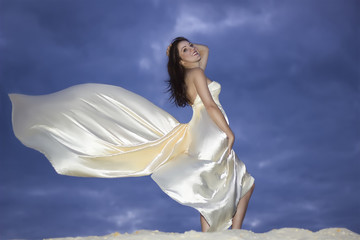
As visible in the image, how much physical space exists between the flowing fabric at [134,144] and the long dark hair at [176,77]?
206 mm

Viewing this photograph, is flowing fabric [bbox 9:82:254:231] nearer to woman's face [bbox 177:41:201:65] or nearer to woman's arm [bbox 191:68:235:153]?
woman's arm [bbox 191:68:235:153]

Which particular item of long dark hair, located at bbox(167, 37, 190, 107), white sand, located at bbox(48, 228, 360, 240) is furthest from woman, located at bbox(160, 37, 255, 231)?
white sand, located at bbox(48, 228, 360, 240)

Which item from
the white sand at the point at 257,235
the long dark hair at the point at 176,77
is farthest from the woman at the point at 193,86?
the white sand at the point at 257,235

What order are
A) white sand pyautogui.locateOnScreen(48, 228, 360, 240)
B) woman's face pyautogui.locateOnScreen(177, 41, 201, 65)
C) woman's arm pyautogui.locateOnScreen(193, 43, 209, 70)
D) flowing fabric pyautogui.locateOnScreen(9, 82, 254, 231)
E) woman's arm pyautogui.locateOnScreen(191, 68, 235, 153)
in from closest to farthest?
white sand pyautogui.locateOnScreen(48, 228, 360, 240) < flowing fabric pyautogui.locateOnScreen(9, 82, 254, 231) < woman's arm pyautogui.locateOnScreen(191, 68, 235, 153) < woman's face pyautogui.locateOnScreen(177, 41, 201, 65) < woman's arm pyautogui.locateOnScreen(193, 43, 209, 70)

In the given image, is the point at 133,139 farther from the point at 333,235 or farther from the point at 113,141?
the point at 333,235

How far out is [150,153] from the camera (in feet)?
14.9

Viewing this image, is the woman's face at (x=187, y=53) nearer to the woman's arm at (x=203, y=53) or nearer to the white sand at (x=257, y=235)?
the woman's arm at (x=203, y=53)

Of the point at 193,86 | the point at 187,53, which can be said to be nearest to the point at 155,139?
the point at 193,86

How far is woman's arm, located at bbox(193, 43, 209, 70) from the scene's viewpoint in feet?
16.9

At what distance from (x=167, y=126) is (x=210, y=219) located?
1179 millimetres

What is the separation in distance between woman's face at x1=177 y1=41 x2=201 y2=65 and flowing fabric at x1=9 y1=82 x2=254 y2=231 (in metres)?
0.39

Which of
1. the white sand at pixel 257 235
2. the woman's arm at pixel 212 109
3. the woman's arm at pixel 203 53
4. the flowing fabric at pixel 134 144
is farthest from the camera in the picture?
the woman's arm at pixel 203 53

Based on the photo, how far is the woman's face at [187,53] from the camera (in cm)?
477

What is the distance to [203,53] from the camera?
5195 mm
